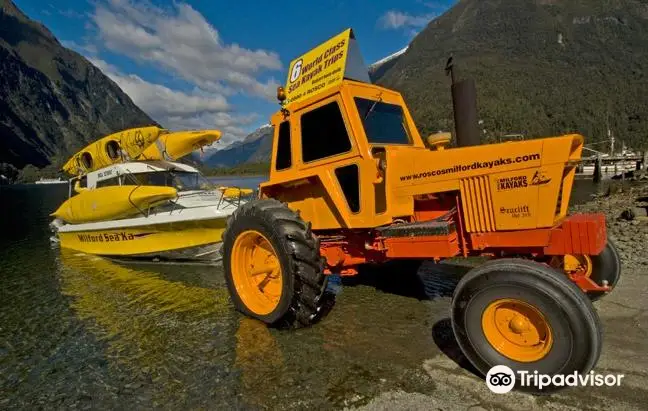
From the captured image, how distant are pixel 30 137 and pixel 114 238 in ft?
662

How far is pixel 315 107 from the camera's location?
17.1 feet

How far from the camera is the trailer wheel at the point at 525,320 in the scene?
3.10 meters

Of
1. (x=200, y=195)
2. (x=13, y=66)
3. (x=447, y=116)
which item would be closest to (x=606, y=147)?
(x=447, y=116)

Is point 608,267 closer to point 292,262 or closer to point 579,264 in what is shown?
point 579,264

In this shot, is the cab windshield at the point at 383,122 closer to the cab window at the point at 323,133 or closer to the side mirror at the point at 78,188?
the cab window at the point at 323,133

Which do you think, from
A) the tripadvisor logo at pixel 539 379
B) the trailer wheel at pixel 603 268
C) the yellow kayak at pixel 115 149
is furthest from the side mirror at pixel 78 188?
the trailer wheel at pixel 603 268

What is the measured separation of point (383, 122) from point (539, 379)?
3.27 m

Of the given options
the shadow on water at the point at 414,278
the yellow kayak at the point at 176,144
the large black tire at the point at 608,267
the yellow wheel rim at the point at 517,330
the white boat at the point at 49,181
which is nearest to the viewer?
the yellow wheel rim at the point at 517,330

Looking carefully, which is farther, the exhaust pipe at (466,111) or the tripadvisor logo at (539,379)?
the exhaust pipe at (466,111)

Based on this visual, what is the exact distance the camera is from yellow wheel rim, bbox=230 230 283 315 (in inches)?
214

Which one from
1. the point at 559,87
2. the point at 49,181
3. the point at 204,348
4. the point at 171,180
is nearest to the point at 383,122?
the point at 204,348

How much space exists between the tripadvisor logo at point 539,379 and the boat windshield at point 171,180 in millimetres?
9734

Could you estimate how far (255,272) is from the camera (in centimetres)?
548

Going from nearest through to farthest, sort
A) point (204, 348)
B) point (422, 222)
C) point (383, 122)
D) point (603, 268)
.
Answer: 1. point (422, 222)
2. point (204, 348)
3. point (603, 268)
4. point (383, 122)
